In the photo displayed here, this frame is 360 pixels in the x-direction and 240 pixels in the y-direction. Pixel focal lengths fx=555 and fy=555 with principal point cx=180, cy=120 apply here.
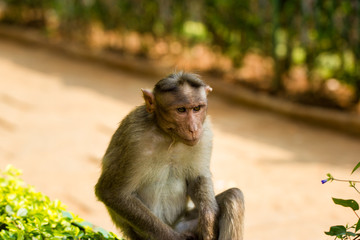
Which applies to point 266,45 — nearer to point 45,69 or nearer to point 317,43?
point 317,43

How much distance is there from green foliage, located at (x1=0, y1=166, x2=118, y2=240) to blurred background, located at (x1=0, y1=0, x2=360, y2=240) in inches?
62.8

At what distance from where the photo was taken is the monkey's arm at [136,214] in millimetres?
4008

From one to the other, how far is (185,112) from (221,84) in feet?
26.5

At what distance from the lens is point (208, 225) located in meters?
4.03

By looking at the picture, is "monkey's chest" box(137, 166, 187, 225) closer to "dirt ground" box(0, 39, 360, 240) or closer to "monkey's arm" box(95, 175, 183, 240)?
"monkey's arm" box(95, 175, 183, 240)

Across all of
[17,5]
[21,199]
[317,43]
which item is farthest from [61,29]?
[21,199]

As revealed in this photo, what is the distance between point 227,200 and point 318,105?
22.2 ft

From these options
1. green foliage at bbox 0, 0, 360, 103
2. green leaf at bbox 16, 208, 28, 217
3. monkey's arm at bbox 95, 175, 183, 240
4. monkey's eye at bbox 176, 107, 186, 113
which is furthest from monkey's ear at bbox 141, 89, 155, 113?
green foliage at bbox 0, 0, 360, 103

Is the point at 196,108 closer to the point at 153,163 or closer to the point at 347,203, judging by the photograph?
the point at 153,163

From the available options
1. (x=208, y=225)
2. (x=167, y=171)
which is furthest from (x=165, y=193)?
(x=208, y=225)

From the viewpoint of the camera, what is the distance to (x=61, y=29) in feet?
54.0

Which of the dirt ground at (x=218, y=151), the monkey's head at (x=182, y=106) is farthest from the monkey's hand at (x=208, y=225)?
the dirt ground at (x=218, y=151)

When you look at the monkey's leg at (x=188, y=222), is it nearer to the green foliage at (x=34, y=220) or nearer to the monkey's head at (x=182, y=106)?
the green foliage at (x=34, y=220)

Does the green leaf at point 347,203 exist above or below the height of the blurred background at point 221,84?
below
